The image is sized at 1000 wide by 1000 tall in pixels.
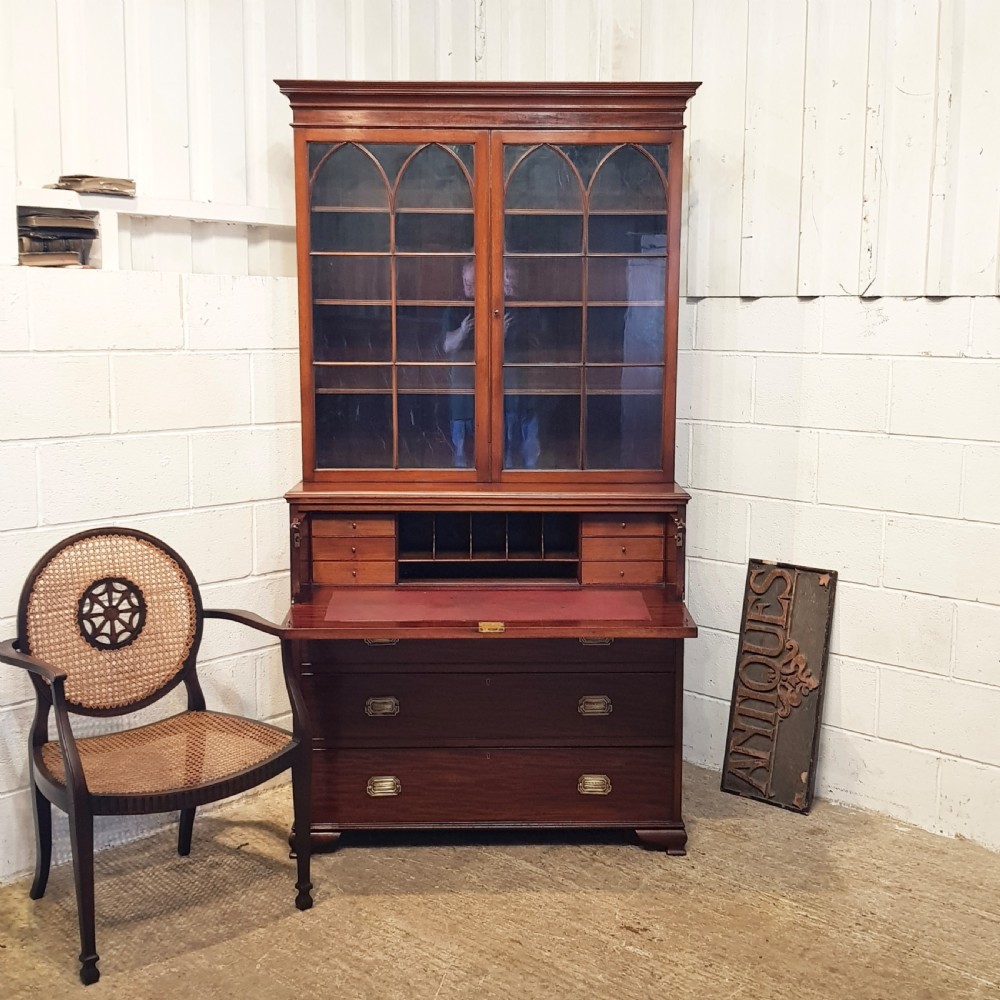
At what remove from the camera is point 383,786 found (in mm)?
3131

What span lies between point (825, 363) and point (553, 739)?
4.34ft

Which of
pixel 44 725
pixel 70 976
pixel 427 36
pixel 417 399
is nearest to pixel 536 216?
pixel 417 399

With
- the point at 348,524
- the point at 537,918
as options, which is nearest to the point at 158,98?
the point at 348,524

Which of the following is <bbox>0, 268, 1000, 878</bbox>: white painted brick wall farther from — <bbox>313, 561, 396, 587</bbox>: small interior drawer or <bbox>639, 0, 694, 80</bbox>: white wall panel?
<bbox>639, 0, 694, 80</bbox>: white wall panel

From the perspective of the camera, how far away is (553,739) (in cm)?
313

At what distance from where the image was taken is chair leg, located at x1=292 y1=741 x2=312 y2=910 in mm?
2838

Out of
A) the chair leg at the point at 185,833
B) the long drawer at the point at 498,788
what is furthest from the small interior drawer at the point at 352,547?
the chair leg at the point at 185,833

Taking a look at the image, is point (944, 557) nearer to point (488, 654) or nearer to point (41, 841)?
point (488, 654)

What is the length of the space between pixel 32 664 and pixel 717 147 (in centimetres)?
236

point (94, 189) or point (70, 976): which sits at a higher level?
point (94, 189)

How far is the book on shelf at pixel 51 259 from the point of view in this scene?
2928 mm

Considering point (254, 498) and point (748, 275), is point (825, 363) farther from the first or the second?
point (254, 498)

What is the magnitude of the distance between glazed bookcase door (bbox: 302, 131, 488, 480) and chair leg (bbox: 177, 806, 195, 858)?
0.98 meters

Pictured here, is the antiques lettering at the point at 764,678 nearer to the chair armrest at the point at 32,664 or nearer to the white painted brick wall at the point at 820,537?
the white painted brick wall at the point at 820,537
